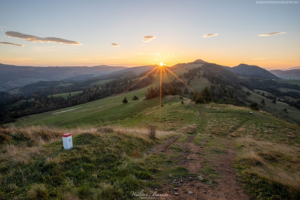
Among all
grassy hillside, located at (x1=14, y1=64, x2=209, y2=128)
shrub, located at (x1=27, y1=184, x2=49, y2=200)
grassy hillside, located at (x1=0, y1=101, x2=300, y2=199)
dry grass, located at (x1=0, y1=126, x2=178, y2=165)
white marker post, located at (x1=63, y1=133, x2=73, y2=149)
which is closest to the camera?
shrub, located at (x1=27, y1=184, x2=49, y2=200)

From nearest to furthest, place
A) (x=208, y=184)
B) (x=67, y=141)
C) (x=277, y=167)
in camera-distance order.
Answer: (x=208, y=184) < (x=67, y=141) < (x=277, y=167)

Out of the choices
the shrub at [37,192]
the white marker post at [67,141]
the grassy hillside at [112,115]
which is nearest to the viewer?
the shrub at [37,192]

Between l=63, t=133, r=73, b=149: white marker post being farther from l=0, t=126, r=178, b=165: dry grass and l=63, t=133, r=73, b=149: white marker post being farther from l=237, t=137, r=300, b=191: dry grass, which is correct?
l=237, t=137, r=300, b=191: dry grass

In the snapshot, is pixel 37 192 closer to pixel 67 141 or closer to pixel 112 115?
pixel 67 141

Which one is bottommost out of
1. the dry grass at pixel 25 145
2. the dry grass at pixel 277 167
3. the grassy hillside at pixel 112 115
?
the grassy hillside at pixel 112 115

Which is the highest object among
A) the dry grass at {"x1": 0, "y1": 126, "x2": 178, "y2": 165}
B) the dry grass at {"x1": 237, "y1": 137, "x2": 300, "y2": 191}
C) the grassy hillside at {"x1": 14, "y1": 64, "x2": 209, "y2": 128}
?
the dry grass at {"x1": 0, "y1": 126, "x2": 178, "y2": 165}

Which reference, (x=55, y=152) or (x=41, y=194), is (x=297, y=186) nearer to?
(x=41, y=194)

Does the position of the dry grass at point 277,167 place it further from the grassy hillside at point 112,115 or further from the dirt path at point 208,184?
the grassy hillside at point 112,115

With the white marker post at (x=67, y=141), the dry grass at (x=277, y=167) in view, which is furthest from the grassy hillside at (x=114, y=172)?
the white marker post at (x=67, y=141)

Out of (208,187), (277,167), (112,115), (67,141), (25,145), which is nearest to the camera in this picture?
(208,187)

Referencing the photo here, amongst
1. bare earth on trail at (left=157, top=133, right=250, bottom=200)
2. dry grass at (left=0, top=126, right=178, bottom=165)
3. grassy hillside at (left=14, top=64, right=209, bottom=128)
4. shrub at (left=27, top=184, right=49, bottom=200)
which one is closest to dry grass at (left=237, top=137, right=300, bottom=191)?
bare earth on trail at (left=157, top=133, right=250, bottom=200)

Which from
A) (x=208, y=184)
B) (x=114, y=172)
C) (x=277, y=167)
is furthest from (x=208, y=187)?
(x=277, y=167)

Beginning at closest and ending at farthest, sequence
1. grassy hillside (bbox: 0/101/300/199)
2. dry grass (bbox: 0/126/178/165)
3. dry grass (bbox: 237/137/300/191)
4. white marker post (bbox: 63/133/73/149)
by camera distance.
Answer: grassy hillside (bbox: 0/101/300/199)
dry grass (bbox: 237/137/300/191)
dry grass (bbox: 0/126/178/165)
white marker post (bbox: 63/133/73/149)

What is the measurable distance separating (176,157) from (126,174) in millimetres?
4878
